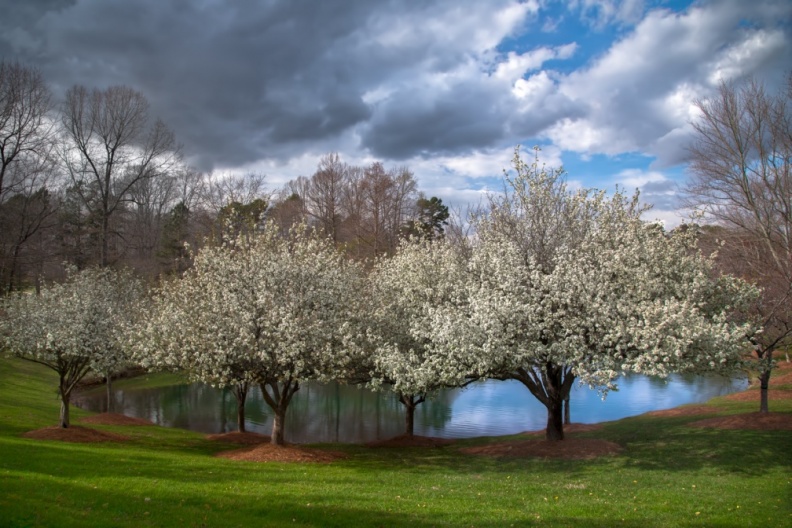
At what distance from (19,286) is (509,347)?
52166mm

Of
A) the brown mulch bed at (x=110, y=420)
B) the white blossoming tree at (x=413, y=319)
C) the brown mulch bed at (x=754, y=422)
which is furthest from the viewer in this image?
the brown mulch bed at (x=110, y=420)

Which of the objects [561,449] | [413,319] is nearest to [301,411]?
[413,319]

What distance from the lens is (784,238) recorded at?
2798 centimetres

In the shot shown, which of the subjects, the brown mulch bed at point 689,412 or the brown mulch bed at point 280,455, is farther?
the brown mulch bed at point 689,412

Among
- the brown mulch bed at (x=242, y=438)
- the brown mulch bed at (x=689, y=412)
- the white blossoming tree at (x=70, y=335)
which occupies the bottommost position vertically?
the brown mulch bed at (x=242, y=438)

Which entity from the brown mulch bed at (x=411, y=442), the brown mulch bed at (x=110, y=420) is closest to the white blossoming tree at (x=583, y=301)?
the brown mulch bed at (x=411, y=442)

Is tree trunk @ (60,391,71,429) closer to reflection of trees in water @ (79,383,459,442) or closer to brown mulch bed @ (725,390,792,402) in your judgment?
reflection of trees in water @ (79,383,459,442)

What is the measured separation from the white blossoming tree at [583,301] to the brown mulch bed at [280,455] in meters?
5.70

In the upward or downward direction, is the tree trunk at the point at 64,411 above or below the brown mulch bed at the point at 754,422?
above

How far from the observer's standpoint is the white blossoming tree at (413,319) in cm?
1738

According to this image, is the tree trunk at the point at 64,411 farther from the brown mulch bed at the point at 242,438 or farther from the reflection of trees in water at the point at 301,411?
the reflection of trees in water at the point at 301,411

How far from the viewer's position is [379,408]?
3684cm

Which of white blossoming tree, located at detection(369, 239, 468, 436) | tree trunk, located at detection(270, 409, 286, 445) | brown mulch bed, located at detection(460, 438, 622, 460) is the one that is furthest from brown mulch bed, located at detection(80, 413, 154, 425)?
brown mulch bed, located at detection(460, 438, 622, 460)

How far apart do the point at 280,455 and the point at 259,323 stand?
428 centimetres
